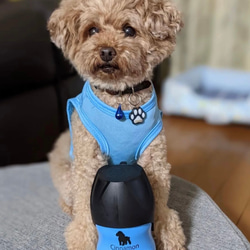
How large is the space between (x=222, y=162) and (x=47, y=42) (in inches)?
37.5

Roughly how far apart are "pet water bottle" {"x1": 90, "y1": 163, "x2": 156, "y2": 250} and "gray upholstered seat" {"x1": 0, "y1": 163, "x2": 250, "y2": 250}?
200mm

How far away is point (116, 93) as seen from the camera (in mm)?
989

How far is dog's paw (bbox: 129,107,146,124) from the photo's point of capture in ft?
3.18

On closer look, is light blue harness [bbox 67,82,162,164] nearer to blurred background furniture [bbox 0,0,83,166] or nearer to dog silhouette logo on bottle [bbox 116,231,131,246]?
dog silhouette logo on bottle [bbox 116,231,131,246]

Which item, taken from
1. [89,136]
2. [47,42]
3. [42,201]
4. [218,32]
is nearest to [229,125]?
[218,32]

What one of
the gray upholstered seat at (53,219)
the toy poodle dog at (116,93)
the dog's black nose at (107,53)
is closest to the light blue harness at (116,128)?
the toy poodle dog at (116,93)

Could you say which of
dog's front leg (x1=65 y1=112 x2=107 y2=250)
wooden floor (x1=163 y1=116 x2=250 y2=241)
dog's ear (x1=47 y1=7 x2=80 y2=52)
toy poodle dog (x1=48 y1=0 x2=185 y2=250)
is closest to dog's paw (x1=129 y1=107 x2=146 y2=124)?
toy poodle dog (x1=48 y1=0 x2=185 y2=250)

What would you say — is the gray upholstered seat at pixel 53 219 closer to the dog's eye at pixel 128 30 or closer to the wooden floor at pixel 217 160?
the wooden floor at pixel 217 160

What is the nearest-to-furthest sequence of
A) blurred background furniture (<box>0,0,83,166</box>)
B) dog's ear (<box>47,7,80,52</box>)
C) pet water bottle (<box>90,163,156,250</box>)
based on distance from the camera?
pet water bottle (<box>90,163,156,250</box>) → dog's ear (<box>47,7,80,52</box>) → blurred background furniture (<box>0,0,83,166</box>)

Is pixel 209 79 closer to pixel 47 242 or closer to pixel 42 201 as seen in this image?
pixel 42 201

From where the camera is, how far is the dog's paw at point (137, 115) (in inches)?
38.1

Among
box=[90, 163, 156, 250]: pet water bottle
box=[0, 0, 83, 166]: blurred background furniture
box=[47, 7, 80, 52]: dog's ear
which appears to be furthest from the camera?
box=[0, 0, 83, 166]: blurred background furniture

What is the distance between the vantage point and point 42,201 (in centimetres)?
131

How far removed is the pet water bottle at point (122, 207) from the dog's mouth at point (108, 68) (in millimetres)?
210
